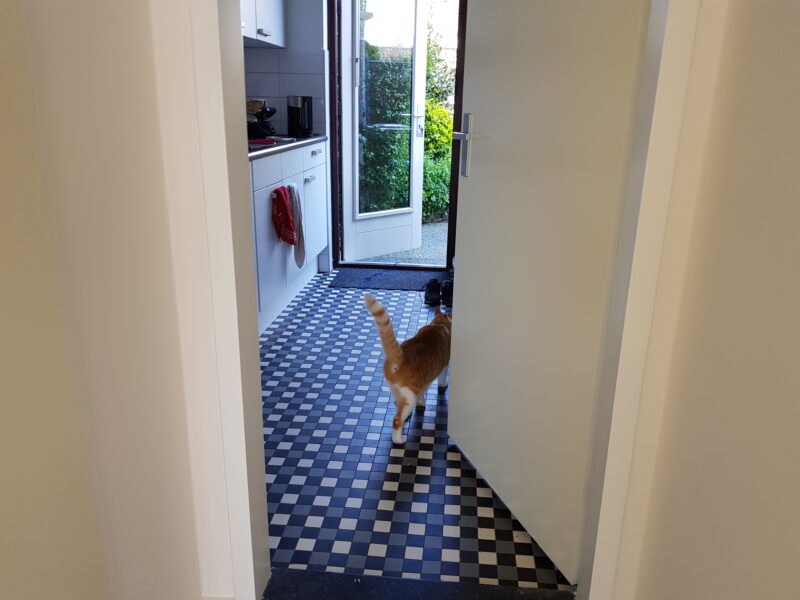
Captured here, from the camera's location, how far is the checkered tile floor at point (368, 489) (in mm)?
1778

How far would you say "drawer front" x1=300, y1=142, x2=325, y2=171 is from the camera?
12.8 ft

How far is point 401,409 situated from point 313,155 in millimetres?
2205

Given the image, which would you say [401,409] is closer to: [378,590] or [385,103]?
[378,590]

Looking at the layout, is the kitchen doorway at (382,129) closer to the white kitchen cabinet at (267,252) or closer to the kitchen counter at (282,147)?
the kitchen counter at (282,147)

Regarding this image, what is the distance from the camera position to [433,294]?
3.93m

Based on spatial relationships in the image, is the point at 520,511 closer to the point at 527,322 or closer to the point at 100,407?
the point at 527,322

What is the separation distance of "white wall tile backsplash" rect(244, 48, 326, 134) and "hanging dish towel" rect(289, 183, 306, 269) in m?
0.90

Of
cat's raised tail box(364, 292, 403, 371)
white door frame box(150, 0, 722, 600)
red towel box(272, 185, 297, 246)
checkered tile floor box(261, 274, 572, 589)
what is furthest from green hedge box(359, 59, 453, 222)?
white door frame box(150, 0, 722, 600)

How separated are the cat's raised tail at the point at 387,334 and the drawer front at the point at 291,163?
144 centimetres

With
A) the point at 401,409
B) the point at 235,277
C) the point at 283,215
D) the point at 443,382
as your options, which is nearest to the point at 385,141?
the point at 283,215

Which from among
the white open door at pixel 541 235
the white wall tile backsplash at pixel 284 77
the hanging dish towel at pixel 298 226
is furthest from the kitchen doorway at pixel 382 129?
the white open door at pixel 541 235

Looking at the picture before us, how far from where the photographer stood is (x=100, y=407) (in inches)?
39.3

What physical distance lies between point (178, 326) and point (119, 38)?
0.54 m

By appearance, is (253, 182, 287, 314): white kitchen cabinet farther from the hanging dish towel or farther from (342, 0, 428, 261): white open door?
(342, 0, 428, 261): white open door
